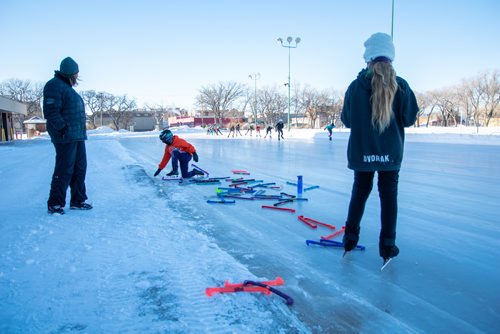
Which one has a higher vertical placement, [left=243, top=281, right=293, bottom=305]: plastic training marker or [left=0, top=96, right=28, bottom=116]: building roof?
[left=0, top=96, right=28, bottom=116]: building roof

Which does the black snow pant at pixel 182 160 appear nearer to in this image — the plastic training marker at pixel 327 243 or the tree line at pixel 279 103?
the plastic training marker at pixel 327 243

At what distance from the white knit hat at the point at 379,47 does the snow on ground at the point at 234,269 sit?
1727 mm

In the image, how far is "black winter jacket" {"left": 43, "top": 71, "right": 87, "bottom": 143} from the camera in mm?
4246

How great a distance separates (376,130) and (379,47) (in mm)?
646

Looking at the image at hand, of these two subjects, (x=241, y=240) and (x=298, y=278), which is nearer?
(x=298, y=278)

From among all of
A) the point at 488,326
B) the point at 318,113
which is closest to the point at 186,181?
the point at 488,326

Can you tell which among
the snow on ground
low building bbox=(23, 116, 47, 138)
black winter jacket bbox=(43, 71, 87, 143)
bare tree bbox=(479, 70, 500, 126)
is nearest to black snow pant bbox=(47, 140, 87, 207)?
black winter jacket bbox=(43, 71, 87, 143)

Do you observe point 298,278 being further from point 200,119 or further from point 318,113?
point 200,119

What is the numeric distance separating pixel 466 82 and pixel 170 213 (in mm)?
76084

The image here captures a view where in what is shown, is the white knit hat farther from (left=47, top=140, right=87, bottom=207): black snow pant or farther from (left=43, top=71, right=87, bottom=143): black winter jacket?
(left=47, top=140, right=87, bottom=207): black snow pant

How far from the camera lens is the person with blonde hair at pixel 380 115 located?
8.64ft

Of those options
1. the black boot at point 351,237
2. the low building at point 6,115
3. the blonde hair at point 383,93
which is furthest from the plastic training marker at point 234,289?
the low building at point 6,115

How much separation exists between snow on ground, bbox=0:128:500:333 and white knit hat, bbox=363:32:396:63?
5.67 ft

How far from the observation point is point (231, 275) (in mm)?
2729
